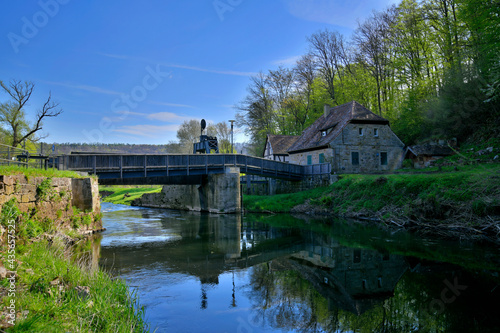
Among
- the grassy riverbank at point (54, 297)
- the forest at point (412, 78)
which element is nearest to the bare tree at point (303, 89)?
the forest at point (412, 78)

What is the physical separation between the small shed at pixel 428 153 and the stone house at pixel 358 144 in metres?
2.84

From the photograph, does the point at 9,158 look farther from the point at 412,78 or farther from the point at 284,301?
the point at 412,78

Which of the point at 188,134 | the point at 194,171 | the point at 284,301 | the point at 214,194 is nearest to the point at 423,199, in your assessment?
the point at 284,301

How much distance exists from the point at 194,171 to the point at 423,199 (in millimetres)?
15864

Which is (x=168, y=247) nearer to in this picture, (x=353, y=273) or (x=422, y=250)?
(x=353, y=273)

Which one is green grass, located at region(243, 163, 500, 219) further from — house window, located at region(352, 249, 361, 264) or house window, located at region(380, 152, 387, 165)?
house window, located at region(380, 152, 387, 165)

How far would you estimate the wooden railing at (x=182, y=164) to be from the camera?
1997cm

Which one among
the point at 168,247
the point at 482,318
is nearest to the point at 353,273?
the point at 482,318

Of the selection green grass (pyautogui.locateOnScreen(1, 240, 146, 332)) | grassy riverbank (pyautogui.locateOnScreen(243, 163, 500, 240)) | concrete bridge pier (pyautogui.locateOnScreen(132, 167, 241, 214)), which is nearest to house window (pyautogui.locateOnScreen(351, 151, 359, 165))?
grassy riverbank (pyautogui.locateOnScreen(243, 163, 500, 240))

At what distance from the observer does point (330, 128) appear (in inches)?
1236

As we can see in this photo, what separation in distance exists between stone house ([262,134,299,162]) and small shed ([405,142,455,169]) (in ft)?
54.5

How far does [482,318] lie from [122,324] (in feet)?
20.6

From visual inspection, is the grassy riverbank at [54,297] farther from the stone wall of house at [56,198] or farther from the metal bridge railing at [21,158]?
the metal bridge railing at [21,158]

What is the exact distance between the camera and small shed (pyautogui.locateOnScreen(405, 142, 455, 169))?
85.9 feet
